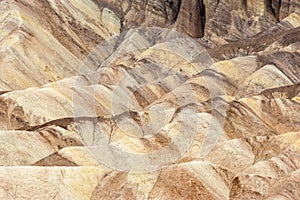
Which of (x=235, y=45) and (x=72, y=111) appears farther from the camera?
(x=235, y=45)

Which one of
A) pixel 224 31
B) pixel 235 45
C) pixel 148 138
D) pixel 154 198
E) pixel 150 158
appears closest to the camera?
pixel 154 198

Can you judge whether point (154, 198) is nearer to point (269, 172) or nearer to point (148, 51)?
point (269, 172)

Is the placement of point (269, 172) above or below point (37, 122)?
above

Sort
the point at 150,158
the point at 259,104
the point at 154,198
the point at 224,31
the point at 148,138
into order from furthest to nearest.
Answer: the point at 224,31 < the point at 259,104 < the point at 148,138 < the point at 150,158 < the point at 154,198

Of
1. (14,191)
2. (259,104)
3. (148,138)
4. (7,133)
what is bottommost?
(259,104)

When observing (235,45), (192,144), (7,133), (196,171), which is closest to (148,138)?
(192,144)

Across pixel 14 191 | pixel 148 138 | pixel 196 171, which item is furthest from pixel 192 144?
pixel 14 191
